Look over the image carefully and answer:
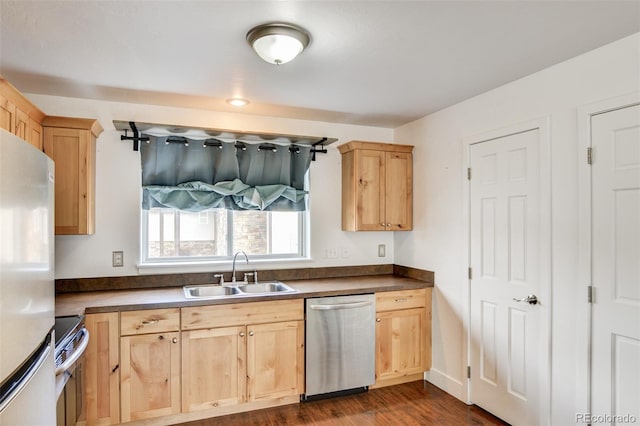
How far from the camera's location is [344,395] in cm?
307

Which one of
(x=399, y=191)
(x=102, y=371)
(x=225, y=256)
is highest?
(x=399, y=191)

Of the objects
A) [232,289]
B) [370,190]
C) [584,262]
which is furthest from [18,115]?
[584,262]

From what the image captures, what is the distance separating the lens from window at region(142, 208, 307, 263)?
3213mm

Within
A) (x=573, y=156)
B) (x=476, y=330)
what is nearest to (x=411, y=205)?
(x=476, y=330)

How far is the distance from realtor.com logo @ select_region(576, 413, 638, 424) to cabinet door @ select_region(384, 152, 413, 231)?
6.31 feet

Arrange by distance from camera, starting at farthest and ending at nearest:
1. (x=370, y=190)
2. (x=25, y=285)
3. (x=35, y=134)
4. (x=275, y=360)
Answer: (x=370, y=190), (x=275, y=360), (x=35, y=134), (x=25, y=285)

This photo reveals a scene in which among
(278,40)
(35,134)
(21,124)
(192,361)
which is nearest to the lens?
(278,40)

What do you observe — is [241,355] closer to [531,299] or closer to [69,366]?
[69,366]

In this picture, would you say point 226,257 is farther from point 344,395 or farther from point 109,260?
point 344,395

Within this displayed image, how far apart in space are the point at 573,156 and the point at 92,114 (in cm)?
345

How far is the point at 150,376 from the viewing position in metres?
2.54

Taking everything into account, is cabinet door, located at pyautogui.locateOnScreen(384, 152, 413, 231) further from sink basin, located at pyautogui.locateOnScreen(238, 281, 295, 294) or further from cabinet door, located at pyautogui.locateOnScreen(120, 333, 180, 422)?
cabinet door, located at pyautogui.locateOnScreen(120, 333, 180, 422)

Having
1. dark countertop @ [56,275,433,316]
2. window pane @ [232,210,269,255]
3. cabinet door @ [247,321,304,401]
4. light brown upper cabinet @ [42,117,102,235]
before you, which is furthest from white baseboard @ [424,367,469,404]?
light brown upper cabinet @ [42,117,102,235]

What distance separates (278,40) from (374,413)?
8.67 ft
